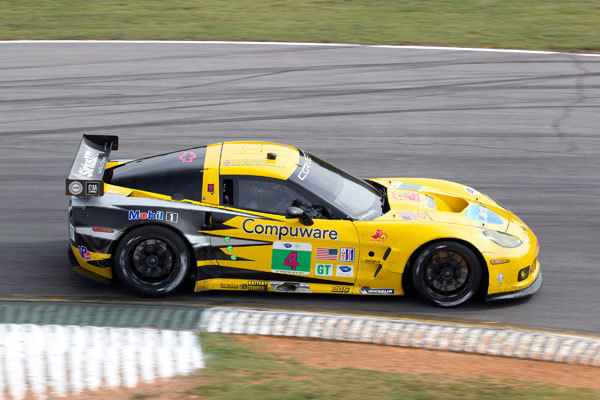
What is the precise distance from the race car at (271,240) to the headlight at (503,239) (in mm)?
16

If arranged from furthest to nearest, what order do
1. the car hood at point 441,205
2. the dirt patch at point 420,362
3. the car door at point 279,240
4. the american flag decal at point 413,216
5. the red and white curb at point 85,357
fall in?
the car hood at point 441,205 < the american flag decal at point 413,216 < the car door at point 279,240 < the dirt patch at point 420,362 < the red and white curb at point 85,357

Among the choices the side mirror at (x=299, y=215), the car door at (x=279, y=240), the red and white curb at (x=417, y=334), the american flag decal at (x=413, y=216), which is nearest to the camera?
the red and white curb at (x=417, y=334)

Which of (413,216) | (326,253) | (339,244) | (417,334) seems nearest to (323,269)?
(326,253)

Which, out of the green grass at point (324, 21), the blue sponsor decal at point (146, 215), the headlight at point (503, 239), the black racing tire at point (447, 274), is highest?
the green grass at point (324, 21)

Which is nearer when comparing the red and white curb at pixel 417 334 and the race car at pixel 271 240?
the red and white curb at pixel 417 334

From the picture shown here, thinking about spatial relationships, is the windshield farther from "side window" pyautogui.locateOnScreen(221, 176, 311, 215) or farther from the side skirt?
the side skirt

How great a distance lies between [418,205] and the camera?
772 cm

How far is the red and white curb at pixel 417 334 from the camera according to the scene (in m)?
6.36

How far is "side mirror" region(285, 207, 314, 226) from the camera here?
698cm

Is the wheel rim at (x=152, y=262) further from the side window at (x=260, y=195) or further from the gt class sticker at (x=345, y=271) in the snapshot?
the gt class sticker at (x=345, y=271)

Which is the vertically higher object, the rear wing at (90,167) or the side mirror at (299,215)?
the rear wing at (90,167)

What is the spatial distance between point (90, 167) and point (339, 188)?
236 centimetres

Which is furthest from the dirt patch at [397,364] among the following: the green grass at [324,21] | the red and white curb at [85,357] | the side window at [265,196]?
the green grass at [324,21]

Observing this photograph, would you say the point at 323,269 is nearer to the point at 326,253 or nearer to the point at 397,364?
the point at 326,253
